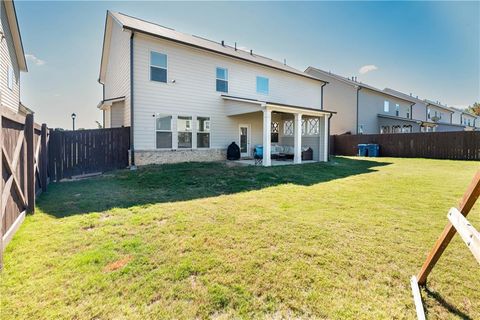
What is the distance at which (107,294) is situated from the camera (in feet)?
7.80

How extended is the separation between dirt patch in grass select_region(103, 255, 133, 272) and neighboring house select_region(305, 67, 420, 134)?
2434cm

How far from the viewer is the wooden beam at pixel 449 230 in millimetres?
1761

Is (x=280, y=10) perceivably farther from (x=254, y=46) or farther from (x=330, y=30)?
(x=254, y=46)

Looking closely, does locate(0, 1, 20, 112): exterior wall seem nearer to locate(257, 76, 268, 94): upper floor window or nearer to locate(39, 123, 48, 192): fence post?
locate(39, 123, 48, 192): fence post

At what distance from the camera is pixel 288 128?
55.5 feet

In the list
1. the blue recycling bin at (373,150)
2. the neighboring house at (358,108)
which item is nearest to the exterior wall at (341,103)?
the neighboring house at (358,108)

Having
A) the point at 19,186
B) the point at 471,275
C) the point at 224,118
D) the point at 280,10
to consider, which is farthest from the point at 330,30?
the point at 19,186

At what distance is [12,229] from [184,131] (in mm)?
8947

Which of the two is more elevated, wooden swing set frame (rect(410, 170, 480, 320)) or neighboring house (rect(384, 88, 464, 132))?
neighboring house (rect(384, 88, 464, 132))

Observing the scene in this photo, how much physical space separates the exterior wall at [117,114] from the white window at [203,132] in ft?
12.8

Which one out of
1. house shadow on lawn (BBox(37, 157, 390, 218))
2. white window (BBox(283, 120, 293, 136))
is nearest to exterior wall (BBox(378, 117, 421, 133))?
white window (BBox(283, 120, 293, 136))

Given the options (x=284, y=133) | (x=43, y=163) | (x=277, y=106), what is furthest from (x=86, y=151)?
(x=284, y=133)

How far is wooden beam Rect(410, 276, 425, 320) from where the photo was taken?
1999mm

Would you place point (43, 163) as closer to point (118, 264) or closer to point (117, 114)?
point (118, 264)
